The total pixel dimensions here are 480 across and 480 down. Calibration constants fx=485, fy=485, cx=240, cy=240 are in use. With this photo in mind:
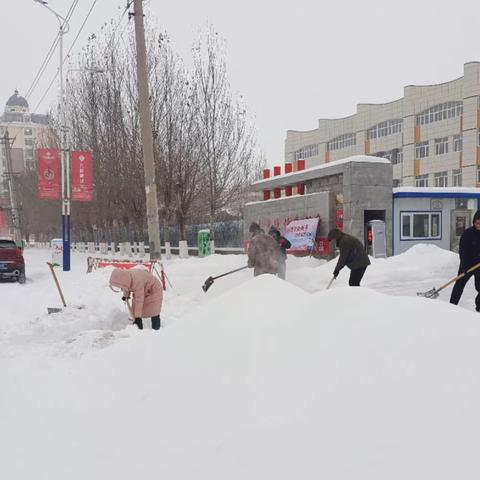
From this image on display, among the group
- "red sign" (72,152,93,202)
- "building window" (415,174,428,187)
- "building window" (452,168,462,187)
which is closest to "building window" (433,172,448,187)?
"building window" (452,168,462,187)

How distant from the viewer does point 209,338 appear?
12.8 ft

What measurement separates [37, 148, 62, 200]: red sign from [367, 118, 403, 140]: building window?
3308 centimetres

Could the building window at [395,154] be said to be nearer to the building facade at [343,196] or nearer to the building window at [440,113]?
the building window at [440,113]

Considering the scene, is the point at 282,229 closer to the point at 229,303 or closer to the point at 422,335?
the point at 229,303

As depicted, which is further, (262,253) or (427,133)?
(427,133)

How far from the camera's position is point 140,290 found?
6.30 meters

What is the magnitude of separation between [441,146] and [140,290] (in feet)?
121

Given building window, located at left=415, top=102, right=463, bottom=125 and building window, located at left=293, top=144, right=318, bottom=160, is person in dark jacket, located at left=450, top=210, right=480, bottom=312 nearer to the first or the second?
building window, located at left=415, top=102, right=463, bottom=125

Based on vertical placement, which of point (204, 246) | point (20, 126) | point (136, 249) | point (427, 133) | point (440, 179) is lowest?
point (136, 249)

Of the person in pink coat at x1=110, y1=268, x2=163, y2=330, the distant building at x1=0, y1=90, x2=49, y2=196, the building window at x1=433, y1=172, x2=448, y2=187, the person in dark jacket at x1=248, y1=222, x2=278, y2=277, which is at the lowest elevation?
the person in pink coat at x1=110, y1=268, x2=163, y2=330

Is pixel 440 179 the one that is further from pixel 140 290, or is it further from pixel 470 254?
pixel 140 290

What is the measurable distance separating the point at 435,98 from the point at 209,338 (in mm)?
Answer: 39271

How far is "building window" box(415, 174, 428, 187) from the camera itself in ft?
129

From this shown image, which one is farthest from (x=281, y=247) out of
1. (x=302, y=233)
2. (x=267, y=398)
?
(x=267, y=398)
